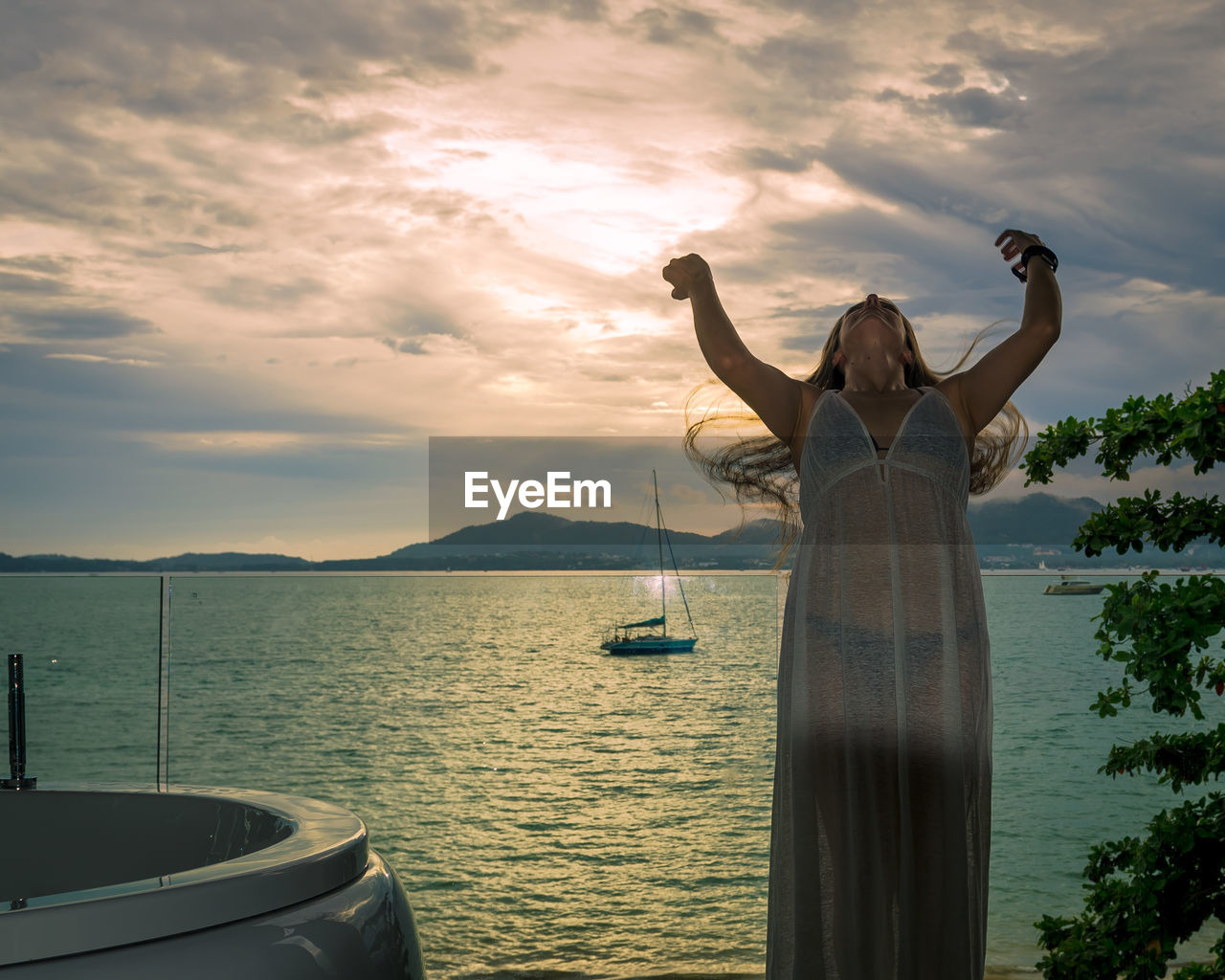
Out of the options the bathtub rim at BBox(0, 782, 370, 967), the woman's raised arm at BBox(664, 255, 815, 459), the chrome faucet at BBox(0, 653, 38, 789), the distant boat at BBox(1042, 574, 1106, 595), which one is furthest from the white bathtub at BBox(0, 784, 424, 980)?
the distant boat at BBox(1042, 574, 1106, 595)

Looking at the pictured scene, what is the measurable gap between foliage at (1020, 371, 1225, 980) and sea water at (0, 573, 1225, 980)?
0.48 feet

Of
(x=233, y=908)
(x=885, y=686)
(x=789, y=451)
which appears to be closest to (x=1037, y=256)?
(x=789, y=451)

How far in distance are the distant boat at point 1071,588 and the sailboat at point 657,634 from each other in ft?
2.80

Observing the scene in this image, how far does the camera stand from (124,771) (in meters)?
17.7

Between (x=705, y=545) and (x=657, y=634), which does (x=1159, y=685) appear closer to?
(x=705, y=545)

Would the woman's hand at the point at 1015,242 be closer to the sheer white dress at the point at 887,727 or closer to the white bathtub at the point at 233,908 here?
the sheer white dress at the point at 887,727

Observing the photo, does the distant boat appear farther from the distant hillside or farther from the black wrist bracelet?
the black wrist bracelet

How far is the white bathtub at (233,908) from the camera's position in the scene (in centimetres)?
80

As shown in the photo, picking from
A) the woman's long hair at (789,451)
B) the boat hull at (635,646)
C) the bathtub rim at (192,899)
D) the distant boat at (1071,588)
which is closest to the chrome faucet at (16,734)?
the bathtub rim at (192,899)

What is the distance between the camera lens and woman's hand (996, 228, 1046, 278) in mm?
1389

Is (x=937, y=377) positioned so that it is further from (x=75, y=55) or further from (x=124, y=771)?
(x=124, y=771)

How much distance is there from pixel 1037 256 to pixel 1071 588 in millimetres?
958

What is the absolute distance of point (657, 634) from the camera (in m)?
8.73

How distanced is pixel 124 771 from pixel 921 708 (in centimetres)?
1975
